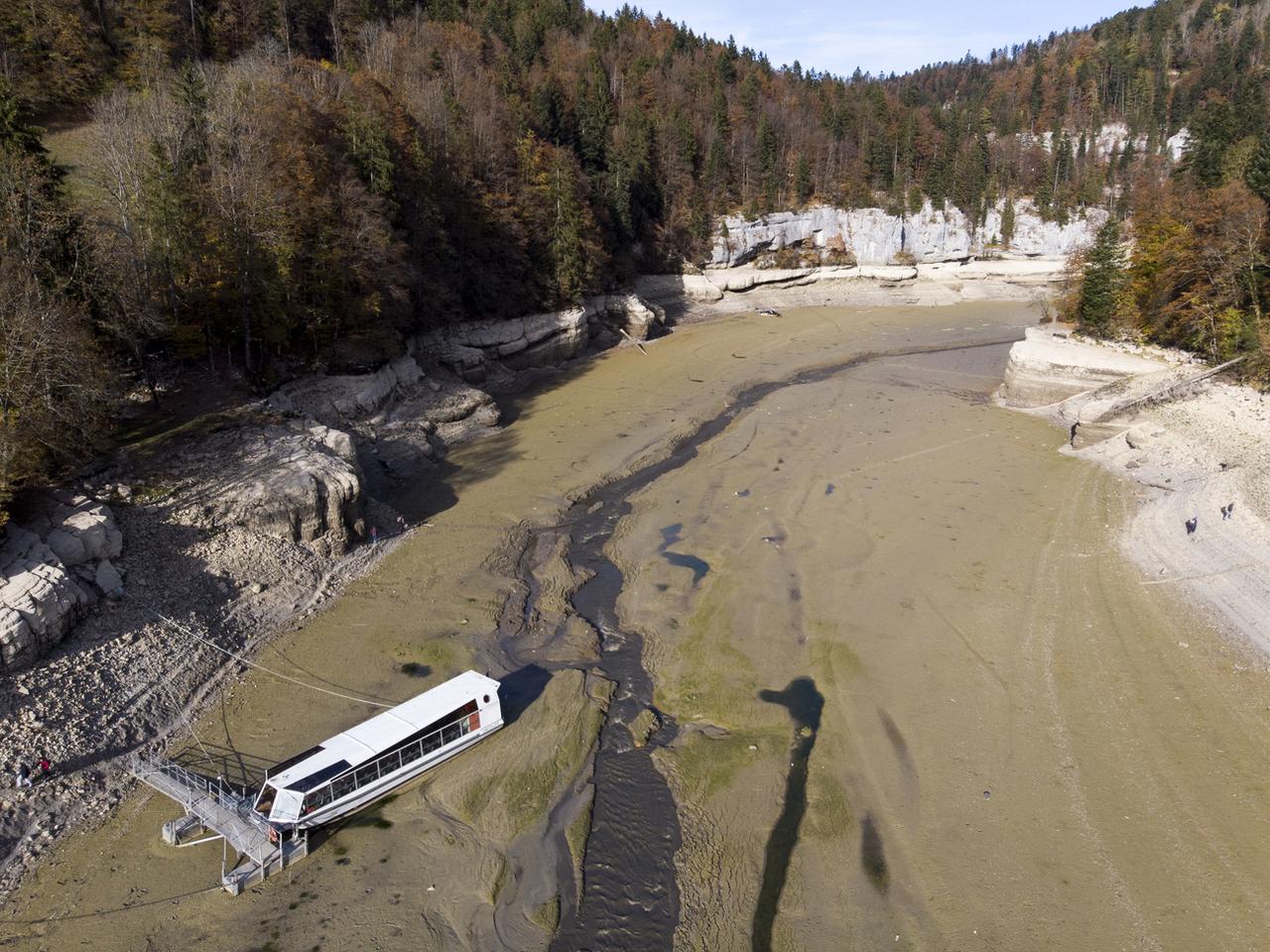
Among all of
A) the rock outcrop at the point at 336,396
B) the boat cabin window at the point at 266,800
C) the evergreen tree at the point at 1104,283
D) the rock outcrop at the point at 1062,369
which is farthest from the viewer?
the evergreen tree at the point at 1104,283

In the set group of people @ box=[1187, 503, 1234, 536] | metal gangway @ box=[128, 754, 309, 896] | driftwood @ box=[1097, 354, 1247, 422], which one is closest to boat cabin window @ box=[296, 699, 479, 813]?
metal gangway @ box=[128, 754, 309, 896]

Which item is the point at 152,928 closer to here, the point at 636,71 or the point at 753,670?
the point at 753,670

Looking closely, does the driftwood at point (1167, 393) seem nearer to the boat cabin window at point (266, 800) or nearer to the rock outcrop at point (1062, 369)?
the rock outcrop at point (1062, 369)

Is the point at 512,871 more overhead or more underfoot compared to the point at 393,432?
more underfoot

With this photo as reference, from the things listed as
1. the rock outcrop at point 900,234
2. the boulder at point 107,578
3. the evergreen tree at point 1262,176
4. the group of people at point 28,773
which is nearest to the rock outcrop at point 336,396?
the boulder at point 107,578

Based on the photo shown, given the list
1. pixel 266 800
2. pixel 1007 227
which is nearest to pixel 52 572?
pixel 266 800

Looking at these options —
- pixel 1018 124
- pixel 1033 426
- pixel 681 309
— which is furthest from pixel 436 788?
pixel 1018 124

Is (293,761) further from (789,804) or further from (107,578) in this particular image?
(789,804)
